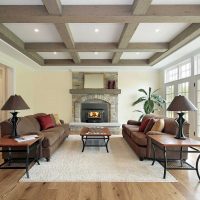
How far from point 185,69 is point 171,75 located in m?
1.27

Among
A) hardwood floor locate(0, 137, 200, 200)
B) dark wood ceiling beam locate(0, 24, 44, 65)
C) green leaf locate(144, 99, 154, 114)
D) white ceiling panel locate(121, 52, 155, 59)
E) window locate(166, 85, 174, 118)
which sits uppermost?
white ceiling panel locate(121, 52, 155, 59)

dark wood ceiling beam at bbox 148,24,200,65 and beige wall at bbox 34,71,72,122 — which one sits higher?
dark wood ceiling beam at bbox 148,24,200,65

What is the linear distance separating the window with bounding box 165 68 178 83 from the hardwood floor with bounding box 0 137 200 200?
5.19 metres

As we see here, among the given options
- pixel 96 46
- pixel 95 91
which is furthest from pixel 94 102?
pixel 96 46

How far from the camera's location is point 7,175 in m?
3.29

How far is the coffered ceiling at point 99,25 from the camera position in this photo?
329cm

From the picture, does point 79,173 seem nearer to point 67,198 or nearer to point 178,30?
point 67,198

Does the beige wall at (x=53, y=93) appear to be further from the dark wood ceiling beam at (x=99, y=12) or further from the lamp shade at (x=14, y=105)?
the dark wood ceiling beam at (x=99, y=12)

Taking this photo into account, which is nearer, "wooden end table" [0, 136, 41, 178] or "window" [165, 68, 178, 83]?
"wooden end table" [0, 136, 41, 178]

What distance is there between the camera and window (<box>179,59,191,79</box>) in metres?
6.44

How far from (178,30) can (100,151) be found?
3.45 metres

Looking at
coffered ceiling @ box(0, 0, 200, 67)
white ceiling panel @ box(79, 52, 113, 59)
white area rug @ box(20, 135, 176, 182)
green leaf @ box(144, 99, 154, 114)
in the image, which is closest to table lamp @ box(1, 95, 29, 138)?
white area rug @ box(20, 135, 176, 182)

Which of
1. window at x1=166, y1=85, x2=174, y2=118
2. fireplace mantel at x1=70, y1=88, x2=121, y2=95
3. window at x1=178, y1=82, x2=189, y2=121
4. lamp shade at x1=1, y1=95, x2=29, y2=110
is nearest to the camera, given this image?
lamp shade at x1=1, y1=95, x2=29, y2=110

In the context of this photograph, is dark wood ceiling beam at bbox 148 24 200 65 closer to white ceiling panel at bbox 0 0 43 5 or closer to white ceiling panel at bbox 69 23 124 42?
white ceiling panel at bbox 69 23 124 42
